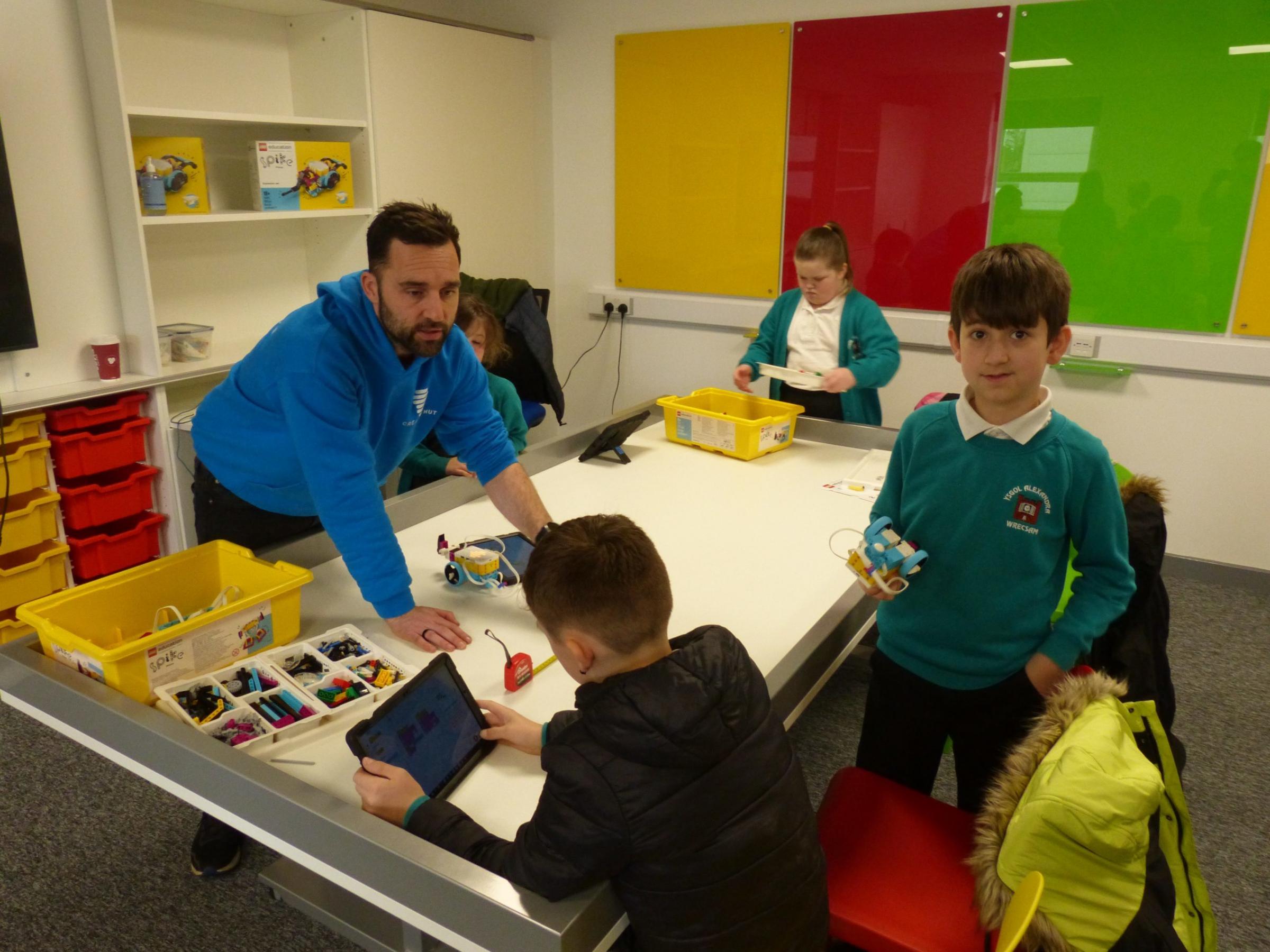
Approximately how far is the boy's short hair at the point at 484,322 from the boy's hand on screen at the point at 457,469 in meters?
0.36

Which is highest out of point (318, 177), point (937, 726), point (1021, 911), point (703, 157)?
point (703, 157)

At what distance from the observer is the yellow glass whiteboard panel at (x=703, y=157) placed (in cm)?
406

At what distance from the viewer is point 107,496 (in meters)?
3.10

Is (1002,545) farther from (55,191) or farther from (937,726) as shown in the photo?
(55,191)

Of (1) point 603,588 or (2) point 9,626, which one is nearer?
(1) point 603,588

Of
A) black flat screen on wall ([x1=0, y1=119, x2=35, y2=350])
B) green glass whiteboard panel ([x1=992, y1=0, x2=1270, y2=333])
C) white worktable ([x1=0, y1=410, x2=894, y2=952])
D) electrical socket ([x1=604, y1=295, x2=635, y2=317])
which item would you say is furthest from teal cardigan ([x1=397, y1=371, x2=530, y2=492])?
green glass whiteboard panel ([x1=992, y1=0, x2=1270, y2=333])

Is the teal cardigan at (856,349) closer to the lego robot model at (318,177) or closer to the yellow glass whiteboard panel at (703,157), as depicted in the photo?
the yellow glass whiteboard panel at (703,157)

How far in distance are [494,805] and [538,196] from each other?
393 cm

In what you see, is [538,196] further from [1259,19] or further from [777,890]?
[777,890]

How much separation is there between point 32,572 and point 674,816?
2740 mm

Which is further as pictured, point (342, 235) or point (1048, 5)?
point (342, 235)

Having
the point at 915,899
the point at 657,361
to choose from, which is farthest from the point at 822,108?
the point at 915,899

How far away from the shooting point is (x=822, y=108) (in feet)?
12.9

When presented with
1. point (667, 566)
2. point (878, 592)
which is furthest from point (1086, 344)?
point (878, 592)
